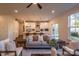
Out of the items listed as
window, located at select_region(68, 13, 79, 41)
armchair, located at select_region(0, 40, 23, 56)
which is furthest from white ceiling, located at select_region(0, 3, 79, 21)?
armchair, located at select_region(0, 40, 23, 56)

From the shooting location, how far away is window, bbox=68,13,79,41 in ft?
23.0

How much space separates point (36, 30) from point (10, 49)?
12299mm

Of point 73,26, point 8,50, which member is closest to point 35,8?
point 73,26

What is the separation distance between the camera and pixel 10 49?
4.51m

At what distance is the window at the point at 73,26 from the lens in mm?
7016

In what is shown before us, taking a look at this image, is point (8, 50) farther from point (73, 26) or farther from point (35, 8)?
point (73, 26)

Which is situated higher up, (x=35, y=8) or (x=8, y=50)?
(x=35, y=8)

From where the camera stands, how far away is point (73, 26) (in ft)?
24.2

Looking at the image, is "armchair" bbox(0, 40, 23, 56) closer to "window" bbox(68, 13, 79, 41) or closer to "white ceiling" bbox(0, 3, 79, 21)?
Answer: "white ceiling" bbox(0, 3, 79, 21)

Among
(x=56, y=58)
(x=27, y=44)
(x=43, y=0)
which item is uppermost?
(x=43, y=0)

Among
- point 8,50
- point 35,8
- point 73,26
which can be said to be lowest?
point 8,50

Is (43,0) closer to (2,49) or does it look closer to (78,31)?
(2,49)

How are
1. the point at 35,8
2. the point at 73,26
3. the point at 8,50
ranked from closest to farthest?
the point at 8,50, the point at 35,8, the point at 73,26

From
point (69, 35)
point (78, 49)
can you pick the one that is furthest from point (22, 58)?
point (69, 35)
